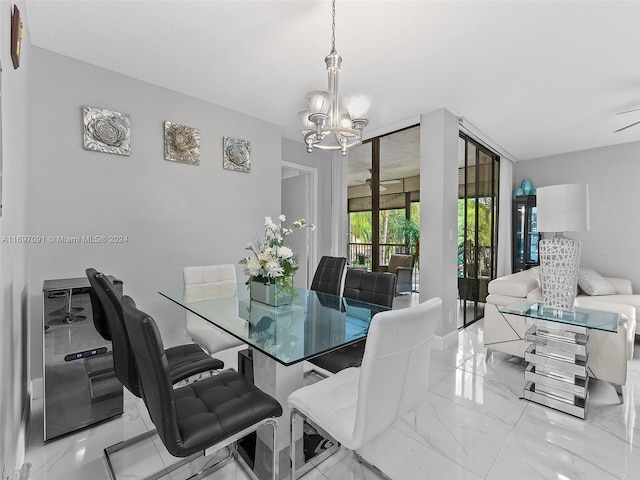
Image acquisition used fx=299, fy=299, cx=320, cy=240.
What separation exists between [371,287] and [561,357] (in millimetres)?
1423

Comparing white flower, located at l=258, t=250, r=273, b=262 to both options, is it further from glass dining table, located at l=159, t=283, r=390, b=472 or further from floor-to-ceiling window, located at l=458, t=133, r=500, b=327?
floor-to-ceiling window, located at l=458, t=133, r=500, b=327

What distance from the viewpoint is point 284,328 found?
1.67 meters

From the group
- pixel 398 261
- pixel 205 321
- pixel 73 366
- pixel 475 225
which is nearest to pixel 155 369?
pixel 73 366

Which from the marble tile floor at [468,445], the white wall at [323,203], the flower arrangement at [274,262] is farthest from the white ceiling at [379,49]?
the marble tile floor at [468,445]

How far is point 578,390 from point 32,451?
3391 millimetres

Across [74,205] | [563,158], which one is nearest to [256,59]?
[74,205]

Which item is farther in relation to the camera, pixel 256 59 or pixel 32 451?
pixel 256 59

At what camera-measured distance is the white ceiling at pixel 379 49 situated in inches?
73.4

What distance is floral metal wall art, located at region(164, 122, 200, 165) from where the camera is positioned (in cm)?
292

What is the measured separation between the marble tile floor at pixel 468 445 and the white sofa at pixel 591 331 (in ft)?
0.89

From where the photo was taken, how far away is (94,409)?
189 centimetres

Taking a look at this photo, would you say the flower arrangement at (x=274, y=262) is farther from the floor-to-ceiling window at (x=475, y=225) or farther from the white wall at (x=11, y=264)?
the floor-to-ceiling window at (x=475, y=225)

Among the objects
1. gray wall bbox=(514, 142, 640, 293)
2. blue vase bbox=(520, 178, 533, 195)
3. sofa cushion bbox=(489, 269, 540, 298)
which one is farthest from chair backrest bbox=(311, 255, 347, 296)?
gray wall bbox=(514, 142, 640, 293)

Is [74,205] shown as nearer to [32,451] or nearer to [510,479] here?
[32,451]
